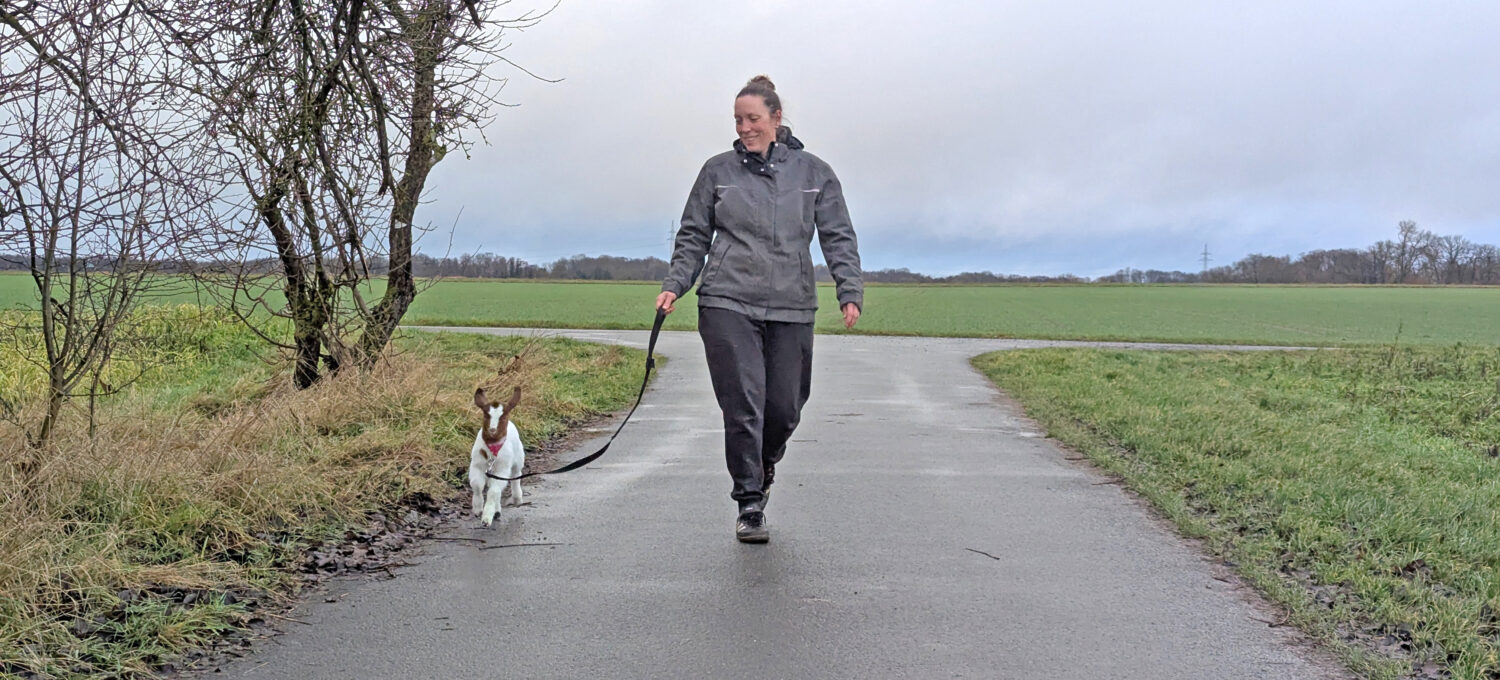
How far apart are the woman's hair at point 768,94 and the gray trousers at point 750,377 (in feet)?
3.14

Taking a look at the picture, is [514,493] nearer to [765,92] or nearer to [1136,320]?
[765,92]

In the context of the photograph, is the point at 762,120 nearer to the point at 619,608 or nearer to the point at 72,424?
the point at 619,608

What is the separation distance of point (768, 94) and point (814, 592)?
248 centimetres

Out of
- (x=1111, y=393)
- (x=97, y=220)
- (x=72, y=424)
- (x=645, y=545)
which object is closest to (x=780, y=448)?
(x=645, y=545)

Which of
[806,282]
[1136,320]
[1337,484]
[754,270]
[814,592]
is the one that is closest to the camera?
[814,592]

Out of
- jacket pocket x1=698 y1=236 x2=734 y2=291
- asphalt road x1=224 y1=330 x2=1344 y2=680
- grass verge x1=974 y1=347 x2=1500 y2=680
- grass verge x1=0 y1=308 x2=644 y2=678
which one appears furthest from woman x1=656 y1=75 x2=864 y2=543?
grass verge x1=974 y1=347 x2=1500 y2=680

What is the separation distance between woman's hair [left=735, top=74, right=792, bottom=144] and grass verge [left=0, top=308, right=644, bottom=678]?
2874 millimetres

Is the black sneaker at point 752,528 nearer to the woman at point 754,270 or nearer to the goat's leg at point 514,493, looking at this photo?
the woman at point 754,270

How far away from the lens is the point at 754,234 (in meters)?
5.82

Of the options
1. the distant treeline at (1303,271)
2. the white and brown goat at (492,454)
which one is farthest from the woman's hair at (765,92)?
the distant treeline at (1303,271)

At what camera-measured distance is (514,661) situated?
158 inches

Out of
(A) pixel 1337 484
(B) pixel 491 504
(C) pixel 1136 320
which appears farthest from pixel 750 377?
(C) pixel 1136 320

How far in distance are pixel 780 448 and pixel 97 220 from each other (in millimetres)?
3461

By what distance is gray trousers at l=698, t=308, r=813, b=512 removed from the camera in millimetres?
5848
